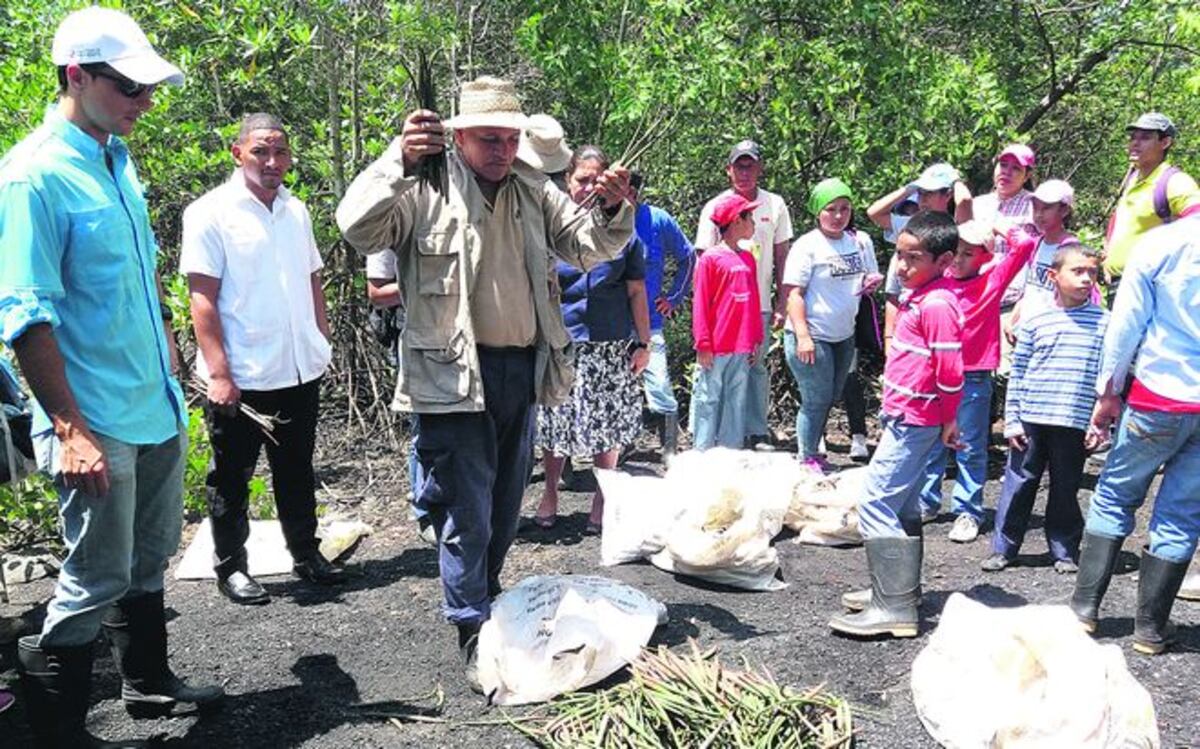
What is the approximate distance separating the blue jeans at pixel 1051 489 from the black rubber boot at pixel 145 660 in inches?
138

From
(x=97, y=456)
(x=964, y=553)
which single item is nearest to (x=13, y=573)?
(x=97, y=456)

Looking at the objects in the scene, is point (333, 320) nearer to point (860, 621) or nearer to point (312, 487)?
point (312, 487)

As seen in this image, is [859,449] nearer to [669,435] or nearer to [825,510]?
[669,435]

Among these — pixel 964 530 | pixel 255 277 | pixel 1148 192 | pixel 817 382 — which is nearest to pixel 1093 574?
pixel 964 530

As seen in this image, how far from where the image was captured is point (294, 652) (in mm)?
3713

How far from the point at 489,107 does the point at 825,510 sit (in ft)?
9.39

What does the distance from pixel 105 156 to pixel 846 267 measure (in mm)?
4217

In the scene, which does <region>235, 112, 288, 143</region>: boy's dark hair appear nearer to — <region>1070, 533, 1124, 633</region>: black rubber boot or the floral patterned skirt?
the floral patterned skirt

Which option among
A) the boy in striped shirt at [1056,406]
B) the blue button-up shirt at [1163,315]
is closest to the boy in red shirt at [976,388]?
the boy in striped shirt at [1056,406]

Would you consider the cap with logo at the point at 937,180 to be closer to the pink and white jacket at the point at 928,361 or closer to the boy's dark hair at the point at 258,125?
the pink and white jacket at the point at 928,361

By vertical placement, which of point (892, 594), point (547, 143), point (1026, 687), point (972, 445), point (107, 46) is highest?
point (107, 46)

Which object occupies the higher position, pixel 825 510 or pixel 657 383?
pixel 657 383

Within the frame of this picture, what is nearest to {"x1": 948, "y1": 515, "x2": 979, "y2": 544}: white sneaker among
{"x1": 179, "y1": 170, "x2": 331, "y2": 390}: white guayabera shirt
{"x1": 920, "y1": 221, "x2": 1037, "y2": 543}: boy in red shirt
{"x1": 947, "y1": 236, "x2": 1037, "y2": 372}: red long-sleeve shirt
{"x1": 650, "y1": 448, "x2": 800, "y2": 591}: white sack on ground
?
{"x1": 920, "y1": 221, "x2": 1037, "y2": 543}: boy in red shirt

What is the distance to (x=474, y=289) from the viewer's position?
3.24 metres
